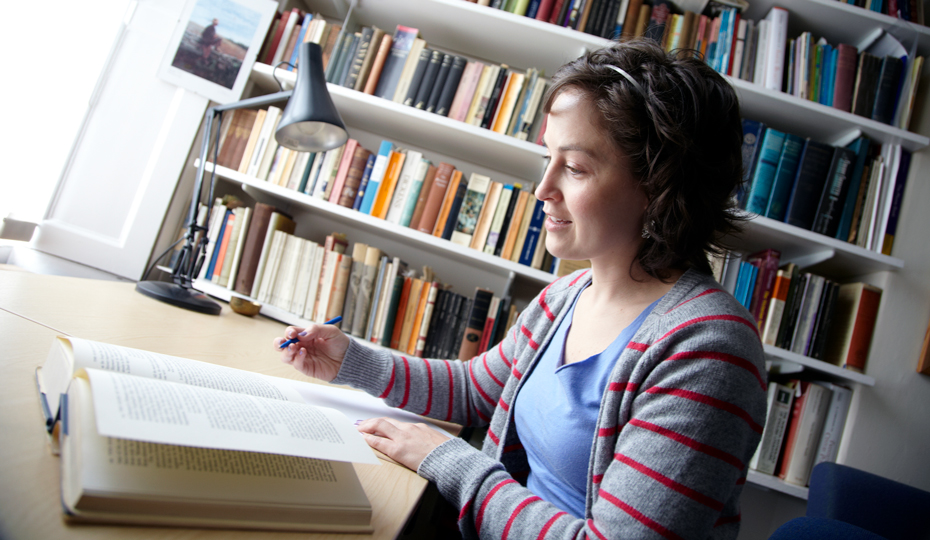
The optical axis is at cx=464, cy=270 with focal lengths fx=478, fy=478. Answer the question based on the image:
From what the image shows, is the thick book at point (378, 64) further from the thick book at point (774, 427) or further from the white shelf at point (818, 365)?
the thick book at point (774, 427)

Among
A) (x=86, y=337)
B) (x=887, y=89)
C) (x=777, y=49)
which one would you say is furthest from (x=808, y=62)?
(x=86, y=337)

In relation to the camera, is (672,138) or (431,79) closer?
(672,138)

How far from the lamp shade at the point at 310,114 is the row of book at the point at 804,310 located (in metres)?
1.17

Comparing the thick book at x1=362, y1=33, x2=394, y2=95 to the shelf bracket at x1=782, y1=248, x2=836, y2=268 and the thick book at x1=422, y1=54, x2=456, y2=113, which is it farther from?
the shelf bracket at x1=782, y1=248, x2=836, y2=268

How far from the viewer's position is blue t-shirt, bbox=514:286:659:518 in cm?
68

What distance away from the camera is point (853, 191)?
56.8 inches

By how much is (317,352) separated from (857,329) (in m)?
1.53

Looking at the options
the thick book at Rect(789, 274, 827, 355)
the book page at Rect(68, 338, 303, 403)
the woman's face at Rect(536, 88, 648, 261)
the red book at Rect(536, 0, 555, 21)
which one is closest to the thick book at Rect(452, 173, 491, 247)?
the red book at Rect(536, 0, 555, 21)

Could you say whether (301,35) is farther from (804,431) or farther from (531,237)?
(804,431)

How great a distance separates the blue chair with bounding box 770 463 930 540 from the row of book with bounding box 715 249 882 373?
429mm

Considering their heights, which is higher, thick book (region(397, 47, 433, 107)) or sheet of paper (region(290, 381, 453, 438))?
thick book (region(397, 47, 433, 107))

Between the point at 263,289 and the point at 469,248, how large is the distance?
68 cm

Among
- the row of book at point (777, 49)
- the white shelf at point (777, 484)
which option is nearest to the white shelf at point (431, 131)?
the row of book at point (777, 49)

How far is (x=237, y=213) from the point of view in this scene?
1542 millimetres
